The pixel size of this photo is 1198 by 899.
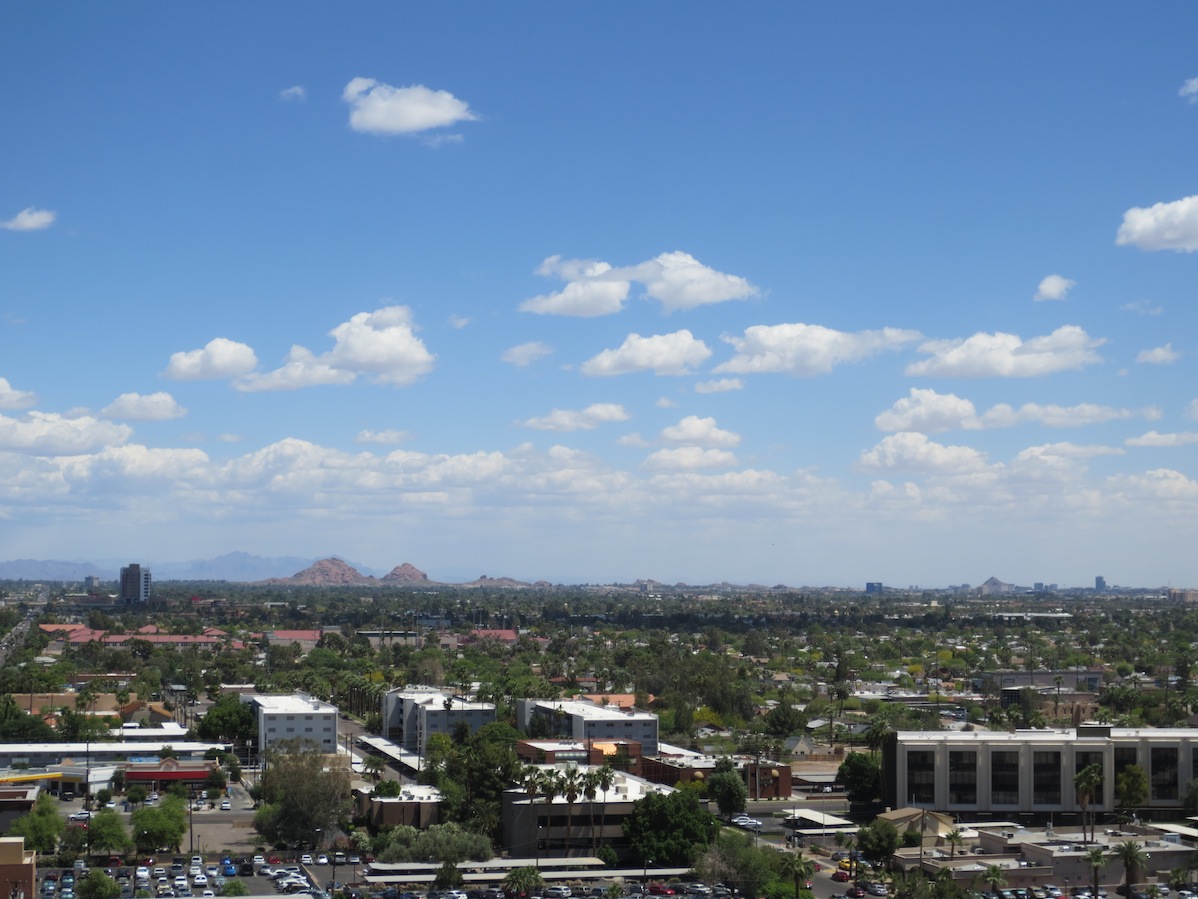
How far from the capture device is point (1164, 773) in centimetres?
6506

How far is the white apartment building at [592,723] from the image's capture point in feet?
272

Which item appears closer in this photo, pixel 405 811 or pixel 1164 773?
pixel 405 811

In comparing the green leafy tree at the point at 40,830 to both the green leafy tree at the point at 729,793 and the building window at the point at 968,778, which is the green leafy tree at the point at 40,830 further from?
the building window at the point at 968,778

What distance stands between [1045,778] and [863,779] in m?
8.42

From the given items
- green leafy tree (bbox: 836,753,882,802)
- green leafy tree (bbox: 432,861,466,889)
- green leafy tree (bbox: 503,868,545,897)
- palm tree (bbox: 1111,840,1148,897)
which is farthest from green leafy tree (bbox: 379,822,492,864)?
palm tree (bbox: 1111,840,1148,897)

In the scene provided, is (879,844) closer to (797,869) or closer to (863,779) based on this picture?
(797,869)

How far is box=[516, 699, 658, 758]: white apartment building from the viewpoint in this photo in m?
82.9

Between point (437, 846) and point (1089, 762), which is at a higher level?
point (1089, 762)

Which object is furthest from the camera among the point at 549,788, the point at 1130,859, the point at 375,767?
the point at 375,767

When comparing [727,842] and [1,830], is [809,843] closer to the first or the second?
[727,842]

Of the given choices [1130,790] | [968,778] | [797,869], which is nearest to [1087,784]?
[1130,790]

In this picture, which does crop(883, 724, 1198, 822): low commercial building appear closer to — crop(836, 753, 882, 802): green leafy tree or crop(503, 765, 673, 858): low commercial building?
crop(836, 753, 882, 802): green leafy tree

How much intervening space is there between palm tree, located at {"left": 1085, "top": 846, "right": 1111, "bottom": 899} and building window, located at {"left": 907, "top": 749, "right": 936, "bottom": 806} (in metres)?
12.5

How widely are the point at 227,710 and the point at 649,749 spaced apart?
2633 centimetres
